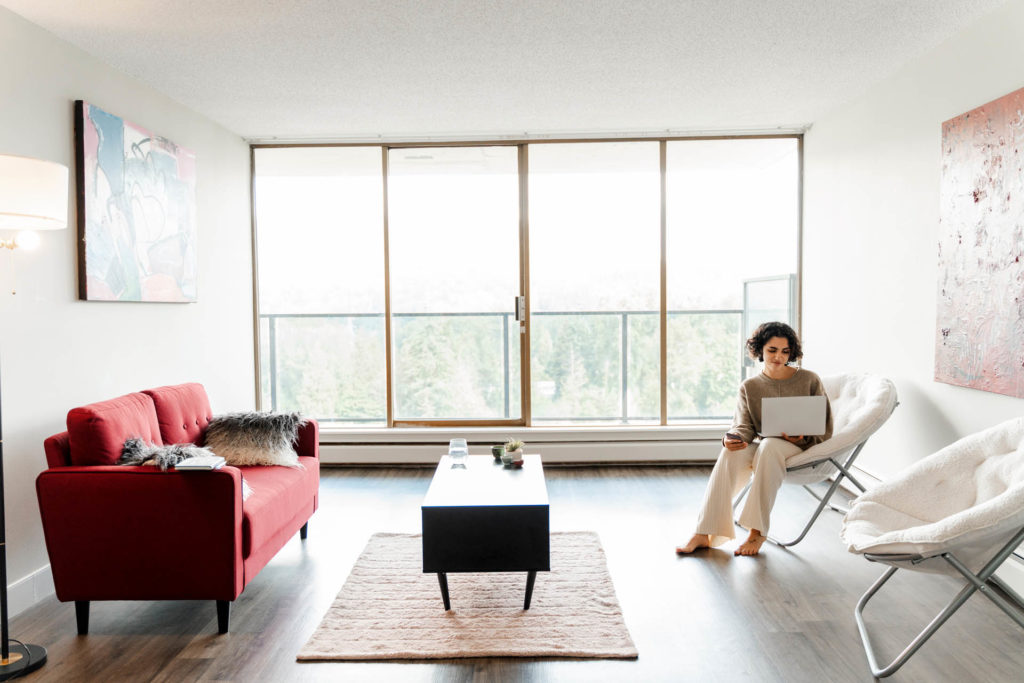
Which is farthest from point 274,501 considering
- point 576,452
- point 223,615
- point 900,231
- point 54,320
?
point 900,231

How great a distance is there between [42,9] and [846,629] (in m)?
4.06

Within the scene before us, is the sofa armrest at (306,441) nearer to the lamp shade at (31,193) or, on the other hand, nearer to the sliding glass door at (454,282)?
the lamp shade at (31,193)

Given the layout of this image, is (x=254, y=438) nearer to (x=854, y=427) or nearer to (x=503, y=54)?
(x=503, y=54)

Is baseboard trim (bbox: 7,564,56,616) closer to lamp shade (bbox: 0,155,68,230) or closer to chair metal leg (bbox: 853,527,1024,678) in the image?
lamp shade (bbox: 0,155,68,230)

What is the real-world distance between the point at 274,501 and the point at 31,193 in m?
1.46

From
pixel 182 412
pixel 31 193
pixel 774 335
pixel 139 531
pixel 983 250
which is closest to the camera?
pixel 31 193

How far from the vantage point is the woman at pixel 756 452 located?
3312 millimetres

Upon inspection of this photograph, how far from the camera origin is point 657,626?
2.64 meters

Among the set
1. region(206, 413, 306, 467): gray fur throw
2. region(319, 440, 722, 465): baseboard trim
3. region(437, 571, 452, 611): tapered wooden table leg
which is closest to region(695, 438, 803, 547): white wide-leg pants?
region(437, 571, 452, 611): tapered wooden table leg

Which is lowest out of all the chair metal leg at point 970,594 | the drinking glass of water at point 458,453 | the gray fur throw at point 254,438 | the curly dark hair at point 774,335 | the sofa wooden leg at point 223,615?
the sofa wooden leg at point 223,615

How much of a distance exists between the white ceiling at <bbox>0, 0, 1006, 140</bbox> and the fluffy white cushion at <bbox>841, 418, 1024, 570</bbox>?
1.91m

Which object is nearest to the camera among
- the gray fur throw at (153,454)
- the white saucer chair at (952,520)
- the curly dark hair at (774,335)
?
the white saucer chair at (952,520)

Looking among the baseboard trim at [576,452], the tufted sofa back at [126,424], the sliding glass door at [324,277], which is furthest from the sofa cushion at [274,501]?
the sliding glass door at [324,277]

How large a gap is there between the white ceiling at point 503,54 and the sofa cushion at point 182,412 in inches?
59.6
